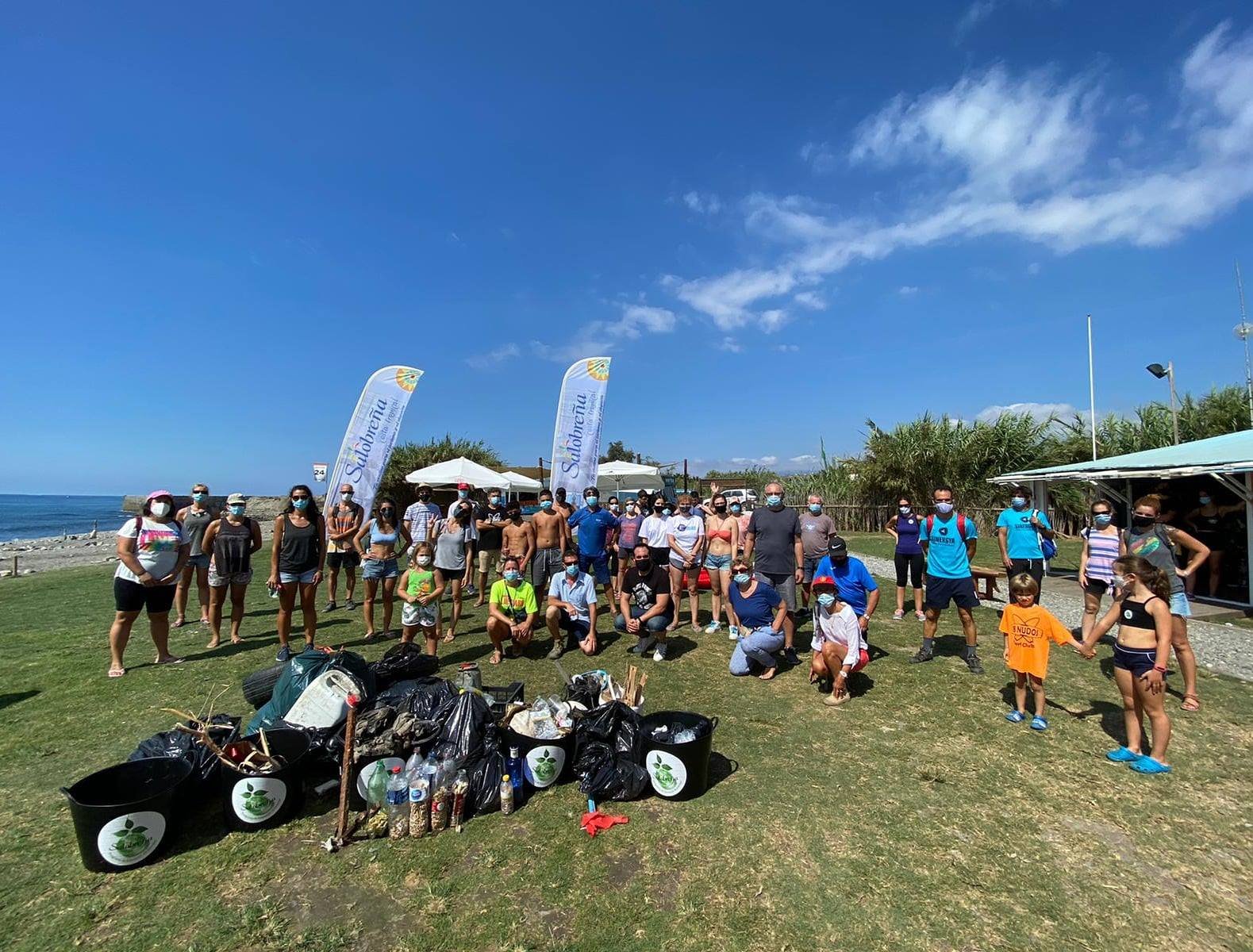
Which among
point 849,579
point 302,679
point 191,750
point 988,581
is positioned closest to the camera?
point 191,750

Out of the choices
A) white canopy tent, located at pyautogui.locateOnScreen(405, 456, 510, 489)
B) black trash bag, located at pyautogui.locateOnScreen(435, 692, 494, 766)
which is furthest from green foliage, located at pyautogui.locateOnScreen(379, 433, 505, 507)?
black trash bag, located at pyautogui.locateOnScreen(435, 692, 494, 766)

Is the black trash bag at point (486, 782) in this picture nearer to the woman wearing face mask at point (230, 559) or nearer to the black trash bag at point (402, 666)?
the black trash bag at point (402, 666)

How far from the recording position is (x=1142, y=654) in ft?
12.5

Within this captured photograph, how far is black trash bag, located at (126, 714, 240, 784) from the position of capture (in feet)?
10.8

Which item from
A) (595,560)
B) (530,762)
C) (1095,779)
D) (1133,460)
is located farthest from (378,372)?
(1133,460)

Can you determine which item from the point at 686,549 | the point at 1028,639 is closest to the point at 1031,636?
the point at 1028,639

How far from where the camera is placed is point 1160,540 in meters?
5.44

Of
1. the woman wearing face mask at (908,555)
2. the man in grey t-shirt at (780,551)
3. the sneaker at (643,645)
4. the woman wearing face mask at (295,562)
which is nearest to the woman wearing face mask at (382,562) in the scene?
the woman wearing face mask at (295,562)

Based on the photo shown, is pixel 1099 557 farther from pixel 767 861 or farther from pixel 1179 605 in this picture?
pixel 767 861

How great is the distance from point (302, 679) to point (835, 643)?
14.5 ft

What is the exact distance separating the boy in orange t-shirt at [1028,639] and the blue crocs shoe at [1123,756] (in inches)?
19.3

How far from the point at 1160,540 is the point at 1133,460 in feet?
24.1

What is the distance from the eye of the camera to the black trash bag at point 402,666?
4.77 meters

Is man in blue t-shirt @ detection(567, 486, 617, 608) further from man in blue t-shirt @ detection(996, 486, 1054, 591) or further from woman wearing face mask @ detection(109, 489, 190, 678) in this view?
man in blue t-shirt @ detection(996, 486, 1054, 591)
